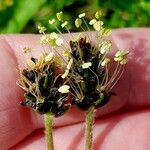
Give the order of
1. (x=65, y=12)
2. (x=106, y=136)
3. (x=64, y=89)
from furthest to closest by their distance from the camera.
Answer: (x=65, y=12) → (x=106, y=136) → (x=64, y=89)

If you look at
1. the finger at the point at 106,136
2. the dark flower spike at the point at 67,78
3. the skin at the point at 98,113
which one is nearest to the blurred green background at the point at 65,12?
the skin at the point at 98,113

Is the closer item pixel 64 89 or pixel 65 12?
pixel 64 89

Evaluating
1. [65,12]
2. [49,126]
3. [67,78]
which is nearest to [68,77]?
[67,78]

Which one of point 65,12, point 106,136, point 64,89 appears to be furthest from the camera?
point 65,12

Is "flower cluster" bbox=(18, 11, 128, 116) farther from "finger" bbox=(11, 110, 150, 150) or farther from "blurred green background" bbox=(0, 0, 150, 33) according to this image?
"blurred green background" bbox=(0, 0, 150, 33)

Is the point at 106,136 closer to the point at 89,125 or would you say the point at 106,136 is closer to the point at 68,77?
the point at 89,125

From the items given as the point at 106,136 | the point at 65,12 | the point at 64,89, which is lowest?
the point at 106,136

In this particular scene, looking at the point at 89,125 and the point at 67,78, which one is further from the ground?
the point at 67,78

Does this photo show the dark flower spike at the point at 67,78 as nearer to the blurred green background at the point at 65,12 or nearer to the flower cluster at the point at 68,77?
the flower cluster at the point at 68,77
